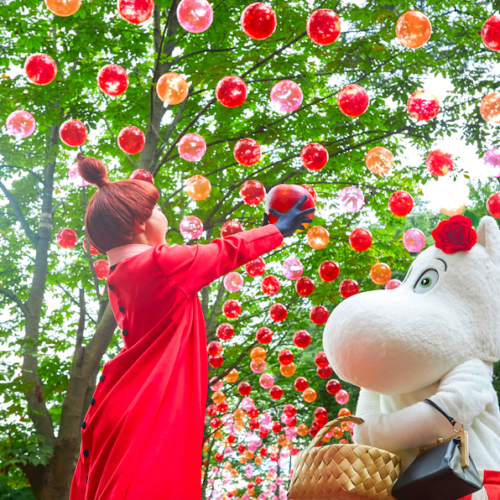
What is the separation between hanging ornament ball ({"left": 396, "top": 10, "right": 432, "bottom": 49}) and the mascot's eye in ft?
8.99

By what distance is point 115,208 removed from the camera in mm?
2500

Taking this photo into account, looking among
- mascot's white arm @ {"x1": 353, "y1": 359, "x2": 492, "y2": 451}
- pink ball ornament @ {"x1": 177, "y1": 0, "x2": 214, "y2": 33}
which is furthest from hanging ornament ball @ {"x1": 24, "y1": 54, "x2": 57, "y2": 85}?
mascot's white arm @ {"x1": 353, "y1": 359, "x2": 492, "y2": 451}

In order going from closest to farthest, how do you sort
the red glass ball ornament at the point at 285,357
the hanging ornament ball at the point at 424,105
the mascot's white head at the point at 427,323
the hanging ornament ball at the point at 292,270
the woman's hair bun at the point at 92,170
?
1. the mascot's white head at the point at 427,323
2. the woman's hair bun at the point at 92,170
3. the hanging ornament ball at the point at 424,105
4. the hanging ornament ball at the point at 292,270
5. the red glass ball ornament at the point at 285,357

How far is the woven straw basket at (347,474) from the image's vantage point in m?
1.99

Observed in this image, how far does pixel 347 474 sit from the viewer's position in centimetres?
200

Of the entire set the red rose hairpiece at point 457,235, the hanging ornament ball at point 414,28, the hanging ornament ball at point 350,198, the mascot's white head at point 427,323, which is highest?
the hanging ornament ball at point 414,28

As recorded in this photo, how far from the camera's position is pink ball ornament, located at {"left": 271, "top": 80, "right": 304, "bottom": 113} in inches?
190

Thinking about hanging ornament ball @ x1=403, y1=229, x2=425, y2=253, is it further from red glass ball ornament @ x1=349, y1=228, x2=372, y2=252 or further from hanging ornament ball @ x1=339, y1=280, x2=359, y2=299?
hanging ornament ball @ x1=339, y1=280, x2=359, y2=299

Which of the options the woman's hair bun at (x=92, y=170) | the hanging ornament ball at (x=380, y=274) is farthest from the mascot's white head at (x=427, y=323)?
the hanging ornament ball at (x=380, y=274)

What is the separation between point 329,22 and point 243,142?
1411 mm

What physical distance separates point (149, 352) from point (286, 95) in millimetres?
3316

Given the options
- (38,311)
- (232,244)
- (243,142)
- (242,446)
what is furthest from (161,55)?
(242,446)

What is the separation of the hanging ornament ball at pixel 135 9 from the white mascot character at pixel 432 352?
10.7 feet

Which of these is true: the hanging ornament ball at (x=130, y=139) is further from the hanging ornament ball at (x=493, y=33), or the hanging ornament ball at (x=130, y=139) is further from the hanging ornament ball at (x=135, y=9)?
the hanging ornament ball at (x=493, y=33)
